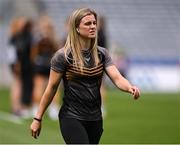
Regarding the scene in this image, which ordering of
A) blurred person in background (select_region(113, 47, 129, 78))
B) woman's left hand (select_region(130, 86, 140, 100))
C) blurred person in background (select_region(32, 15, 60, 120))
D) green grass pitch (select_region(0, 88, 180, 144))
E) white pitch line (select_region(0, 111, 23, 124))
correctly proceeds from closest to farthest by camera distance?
woman's left hand (select_region(130, 86, 140, 100)) → green grass pitch (select_region(0, 88, 180, 144)) → white pitch line (select_region(0, 111, 23, 124)) → blurred person in background (select_region(32, 15, 60, 120)) → blurred person in background (select_region(113, 47, 129, 78))

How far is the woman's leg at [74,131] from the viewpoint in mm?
8727

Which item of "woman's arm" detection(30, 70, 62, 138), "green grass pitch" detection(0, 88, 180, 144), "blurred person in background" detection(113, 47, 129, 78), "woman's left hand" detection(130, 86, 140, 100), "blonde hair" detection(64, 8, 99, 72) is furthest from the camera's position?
"blurred person in background" detection(113, 47, 129, 78)

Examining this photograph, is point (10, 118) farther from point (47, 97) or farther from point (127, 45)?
point (127, 45)

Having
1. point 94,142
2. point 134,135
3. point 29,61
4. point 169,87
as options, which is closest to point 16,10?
point 169,87

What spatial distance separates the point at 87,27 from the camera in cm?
875

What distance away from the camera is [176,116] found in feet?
66.8

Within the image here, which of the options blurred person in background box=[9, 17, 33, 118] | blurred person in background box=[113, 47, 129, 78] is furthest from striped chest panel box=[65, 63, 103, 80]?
blurred person in background box=[113, 47, 129, 78]

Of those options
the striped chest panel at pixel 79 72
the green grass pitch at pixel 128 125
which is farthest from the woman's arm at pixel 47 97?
the green grass pitch at pixel 128 125

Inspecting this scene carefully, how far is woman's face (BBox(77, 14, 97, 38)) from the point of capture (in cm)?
873

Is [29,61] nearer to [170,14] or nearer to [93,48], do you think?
[93,48]

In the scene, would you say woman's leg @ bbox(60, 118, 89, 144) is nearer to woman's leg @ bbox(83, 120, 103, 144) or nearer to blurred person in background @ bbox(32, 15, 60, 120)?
woman's leg @ bbox(83, 120, 103, 144)

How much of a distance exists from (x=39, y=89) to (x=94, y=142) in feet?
34.7

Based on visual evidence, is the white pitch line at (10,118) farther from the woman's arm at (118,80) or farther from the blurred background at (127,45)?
the woman's arm at (118,80)

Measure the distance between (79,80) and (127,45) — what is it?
27422 millimetres
